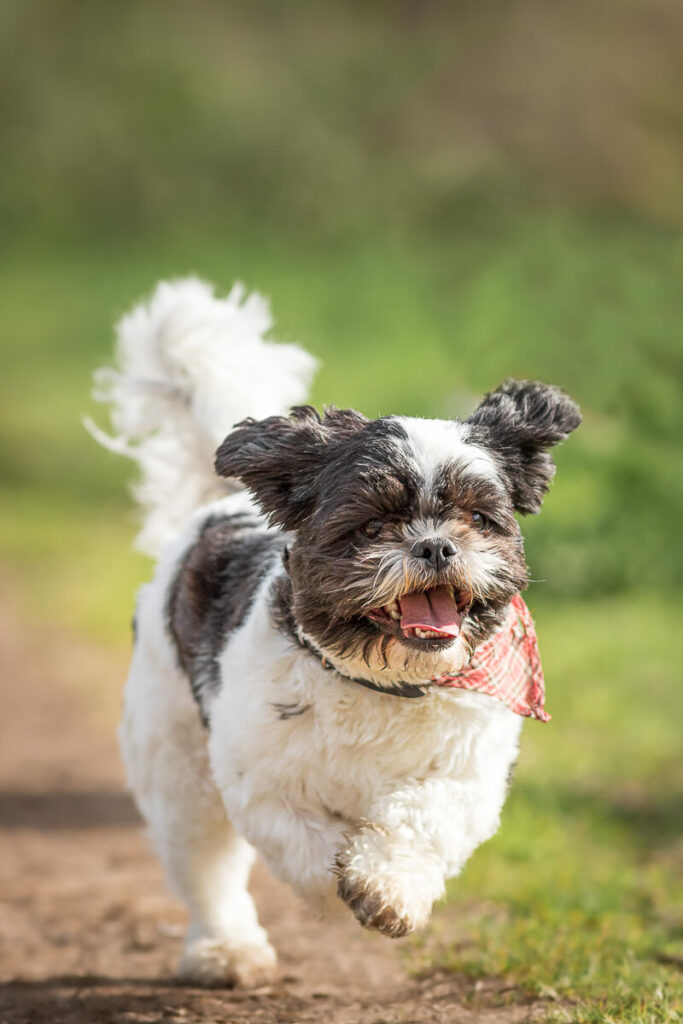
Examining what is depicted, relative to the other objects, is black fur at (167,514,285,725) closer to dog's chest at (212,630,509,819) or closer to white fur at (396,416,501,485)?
dog's chest at (212,630,509,819)

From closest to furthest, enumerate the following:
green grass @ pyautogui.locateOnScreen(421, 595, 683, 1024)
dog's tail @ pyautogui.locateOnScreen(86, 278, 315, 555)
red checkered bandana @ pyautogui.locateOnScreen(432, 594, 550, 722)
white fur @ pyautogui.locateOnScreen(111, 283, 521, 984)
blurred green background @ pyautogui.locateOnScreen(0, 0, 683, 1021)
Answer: white fur @ pyautogui.locateOnScreen(111, 283, 521, 984) < red checkered bandana @ pyautogui.locateOnScreen(432, 594, 550, 722) < green grass @ pyautogui.locateOnScreen(421, 595, 683, 1024) < dog's tail @ pyautogui.locateOnScreen(86, 278, 315, 555) < blurred green background @ pyautogui.locateOnScreen(0, 0, 683, 1021)

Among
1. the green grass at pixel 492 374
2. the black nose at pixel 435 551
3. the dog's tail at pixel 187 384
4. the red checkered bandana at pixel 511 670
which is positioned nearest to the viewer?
the black nose at pixel 435 551

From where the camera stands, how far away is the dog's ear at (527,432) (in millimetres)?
3559

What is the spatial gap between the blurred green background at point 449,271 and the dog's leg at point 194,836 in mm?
860

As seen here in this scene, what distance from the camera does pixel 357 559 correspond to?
322cm

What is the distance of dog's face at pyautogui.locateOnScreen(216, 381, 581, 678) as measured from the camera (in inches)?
125

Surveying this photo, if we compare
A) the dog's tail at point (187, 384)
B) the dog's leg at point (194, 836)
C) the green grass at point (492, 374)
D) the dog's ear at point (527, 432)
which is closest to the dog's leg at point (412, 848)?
the dog's ear at point (527, 432)

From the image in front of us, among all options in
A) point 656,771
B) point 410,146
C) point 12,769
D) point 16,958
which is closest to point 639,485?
point 656,771

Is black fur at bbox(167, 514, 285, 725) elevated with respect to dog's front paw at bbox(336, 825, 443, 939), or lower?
elevated

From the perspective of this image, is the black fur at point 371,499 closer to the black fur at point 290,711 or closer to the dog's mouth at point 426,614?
the dog's mouth at point 426,614

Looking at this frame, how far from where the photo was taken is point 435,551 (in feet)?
10.2

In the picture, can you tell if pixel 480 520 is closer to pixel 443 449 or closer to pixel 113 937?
pixel 443 449

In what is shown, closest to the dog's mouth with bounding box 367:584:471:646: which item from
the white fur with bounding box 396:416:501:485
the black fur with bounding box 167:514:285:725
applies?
the white fur with bounding box 396:416:501:485

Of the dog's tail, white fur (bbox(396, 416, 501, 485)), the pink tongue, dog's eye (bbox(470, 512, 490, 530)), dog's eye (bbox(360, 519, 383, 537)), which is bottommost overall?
the pink tongue
